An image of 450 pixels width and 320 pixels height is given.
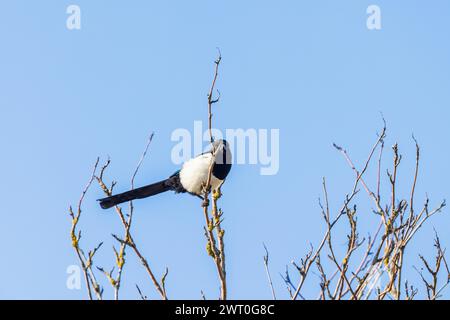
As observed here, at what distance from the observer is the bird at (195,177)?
8453 mm

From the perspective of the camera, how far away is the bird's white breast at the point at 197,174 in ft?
27.8

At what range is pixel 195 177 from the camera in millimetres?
8523

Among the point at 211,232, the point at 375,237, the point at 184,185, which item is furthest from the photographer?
the point at 184,185

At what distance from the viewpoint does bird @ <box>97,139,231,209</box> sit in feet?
27.7

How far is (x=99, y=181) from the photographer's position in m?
5.91

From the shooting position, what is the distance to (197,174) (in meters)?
8.49

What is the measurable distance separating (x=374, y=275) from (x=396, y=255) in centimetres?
20

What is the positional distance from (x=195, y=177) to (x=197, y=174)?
49 mm

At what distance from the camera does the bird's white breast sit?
847 cm
